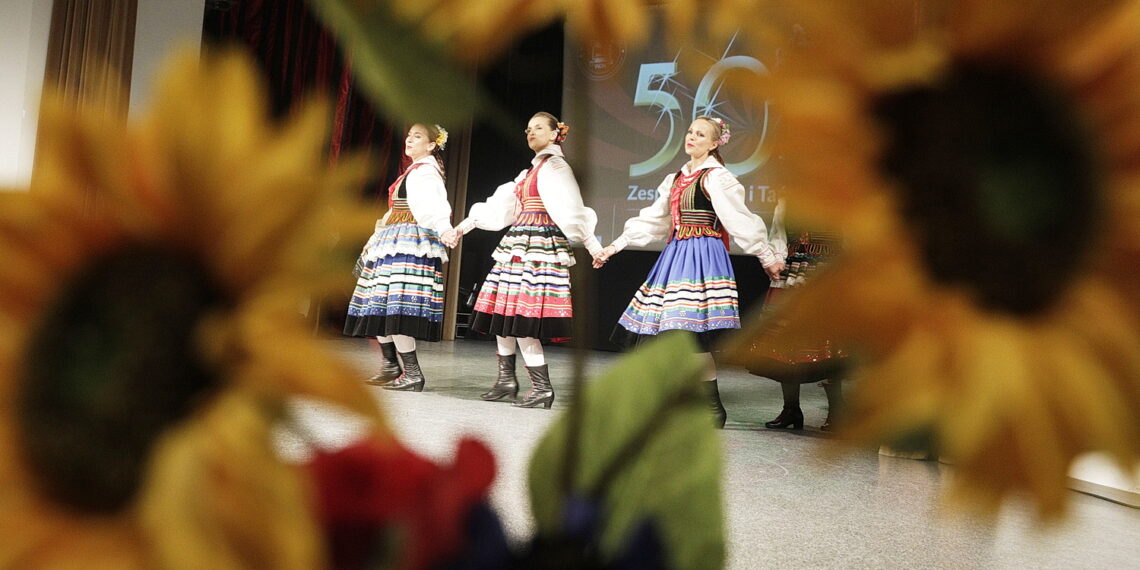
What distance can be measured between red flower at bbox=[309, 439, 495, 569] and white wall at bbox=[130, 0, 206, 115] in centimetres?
383

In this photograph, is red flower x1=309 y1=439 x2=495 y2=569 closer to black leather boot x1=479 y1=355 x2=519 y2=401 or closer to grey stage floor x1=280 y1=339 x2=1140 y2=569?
grey stage floor x1=280 y1=339 x2=1140 y2=569

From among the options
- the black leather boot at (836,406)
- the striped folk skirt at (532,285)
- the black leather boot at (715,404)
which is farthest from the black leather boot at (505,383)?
the black leather boot at (836,406)

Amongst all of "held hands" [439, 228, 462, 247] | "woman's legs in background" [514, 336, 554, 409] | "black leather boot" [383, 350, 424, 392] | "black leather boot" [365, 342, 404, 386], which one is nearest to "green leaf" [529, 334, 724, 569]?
"held hands" [439, 228, 462, 247]

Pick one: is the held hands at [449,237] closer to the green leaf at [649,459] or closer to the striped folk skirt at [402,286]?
the striped folk skirt at [402,286]

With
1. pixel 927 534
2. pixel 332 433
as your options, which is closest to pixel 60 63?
pixel 332 433

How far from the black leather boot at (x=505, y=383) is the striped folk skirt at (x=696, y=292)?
25.6 inches

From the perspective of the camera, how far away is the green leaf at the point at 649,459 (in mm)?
132

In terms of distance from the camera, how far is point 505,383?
3316 mm

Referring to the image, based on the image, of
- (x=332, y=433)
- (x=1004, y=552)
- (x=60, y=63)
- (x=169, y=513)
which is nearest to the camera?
(x=169, y=513)

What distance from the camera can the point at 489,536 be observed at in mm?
117

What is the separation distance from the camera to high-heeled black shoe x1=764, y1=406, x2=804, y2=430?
3090mm

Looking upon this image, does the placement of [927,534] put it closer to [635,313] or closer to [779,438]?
[779,438]

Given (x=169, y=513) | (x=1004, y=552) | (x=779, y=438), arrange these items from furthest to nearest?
(x=779, y=438) < (x=1004, y=552) < (x=169, y=513)

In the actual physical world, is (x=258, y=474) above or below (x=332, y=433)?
above
